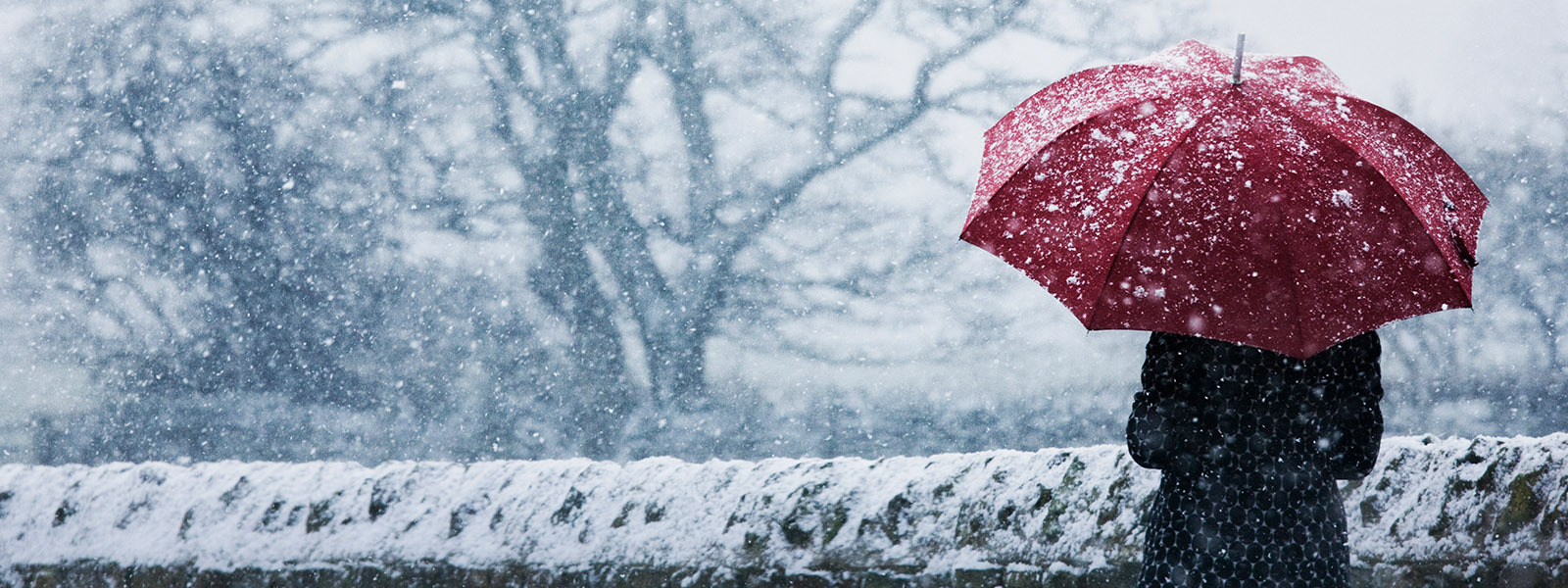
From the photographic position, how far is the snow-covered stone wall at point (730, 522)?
2930 millimetres

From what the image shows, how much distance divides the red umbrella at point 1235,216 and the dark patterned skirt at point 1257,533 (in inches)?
19.6

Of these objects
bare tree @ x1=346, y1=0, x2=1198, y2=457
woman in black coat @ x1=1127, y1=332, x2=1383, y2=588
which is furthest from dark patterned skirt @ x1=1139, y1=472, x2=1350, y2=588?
bare tree @ x1=346, y1=0, x2=1198, y2=457

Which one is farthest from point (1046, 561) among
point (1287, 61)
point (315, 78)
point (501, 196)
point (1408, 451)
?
point (315, 78)

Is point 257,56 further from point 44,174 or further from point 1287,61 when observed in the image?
point 1287,61

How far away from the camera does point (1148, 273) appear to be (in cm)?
201

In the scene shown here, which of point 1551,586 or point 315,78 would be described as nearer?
point 1551,586

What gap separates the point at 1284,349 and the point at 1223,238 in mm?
235

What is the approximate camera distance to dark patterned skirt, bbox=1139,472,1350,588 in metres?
2.29

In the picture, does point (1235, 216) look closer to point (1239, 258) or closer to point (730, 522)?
point (1239, 258)

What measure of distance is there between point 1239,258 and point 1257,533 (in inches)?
27.5

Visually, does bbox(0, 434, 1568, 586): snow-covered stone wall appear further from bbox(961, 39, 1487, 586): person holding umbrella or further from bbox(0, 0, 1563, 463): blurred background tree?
bbox(0, 0, 1563, 463): blurred background tree

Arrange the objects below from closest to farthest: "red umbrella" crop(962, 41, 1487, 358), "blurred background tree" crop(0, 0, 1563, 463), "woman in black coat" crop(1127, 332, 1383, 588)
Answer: "red umbrella" crop(962, 41, 1487, 358) < "woman in black coat" crop(1127, 332, 1383, 588) < "blurred background tree" crop(0, 0, 1563, 463)

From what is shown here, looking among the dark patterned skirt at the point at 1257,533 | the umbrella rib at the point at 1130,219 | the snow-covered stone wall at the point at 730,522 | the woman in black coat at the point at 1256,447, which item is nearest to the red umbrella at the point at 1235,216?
the umbrella rib at the point at 1130,219

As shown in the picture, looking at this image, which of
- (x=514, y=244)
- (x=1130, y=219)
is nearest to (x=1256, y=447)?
(x=1130, y=219)
